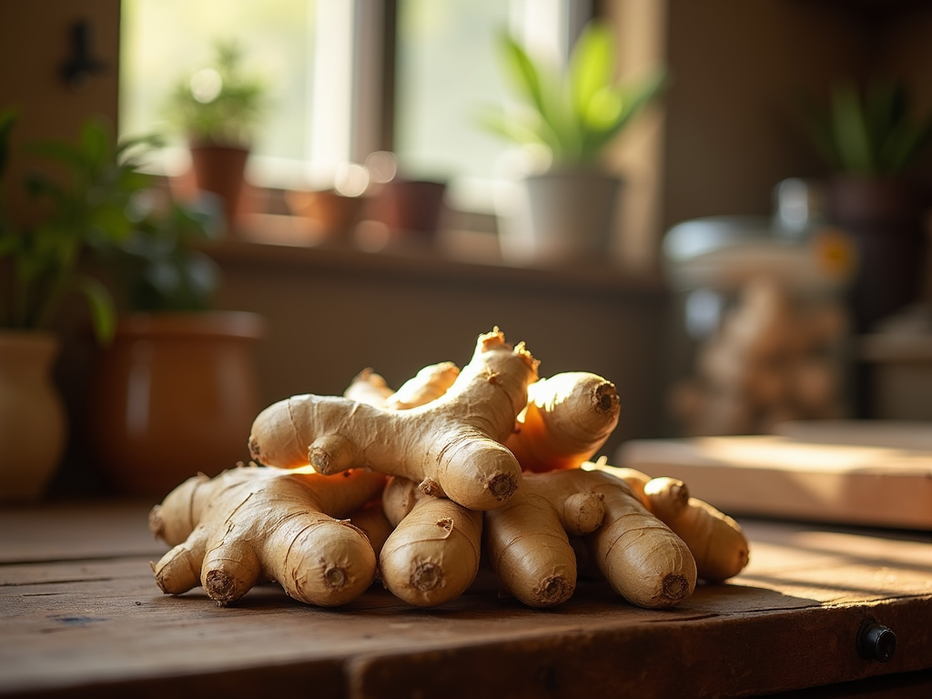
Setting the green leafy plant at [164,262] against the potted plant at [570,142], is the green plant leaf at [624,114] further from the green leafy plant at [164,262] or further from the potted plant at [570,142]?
the green leafy plant at [164,262]

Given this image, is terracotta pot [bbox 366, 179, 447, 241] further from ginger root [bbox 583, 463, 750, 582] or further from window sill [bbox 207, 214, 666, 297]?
ginger root [bbox 583, 463, 750, 582]

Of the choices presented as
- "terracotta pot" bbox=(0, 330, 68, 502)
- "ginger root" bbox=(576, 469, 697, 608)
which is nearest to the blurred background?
"terracotta pot" bbox=(0, 330, 68, 502)

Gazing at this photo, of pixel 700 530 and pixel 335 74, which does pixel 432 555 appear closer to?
pixel 700 530

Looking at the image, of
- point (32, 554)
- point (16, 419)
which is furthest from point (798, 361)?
point (32, 554)

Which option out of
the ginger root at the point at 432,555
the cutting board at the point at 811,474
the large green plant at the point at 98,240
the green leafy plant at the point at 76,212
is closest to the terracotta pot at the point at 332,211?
the large green plant at the point at 98,240

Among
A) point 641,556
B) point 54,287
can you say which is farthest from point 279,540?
point 54,287

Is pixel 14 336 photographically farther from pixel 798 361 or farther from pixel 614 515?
pixel 798 361
